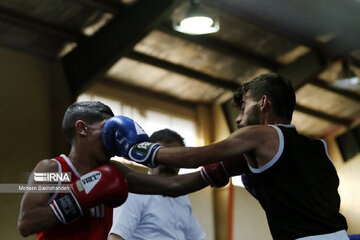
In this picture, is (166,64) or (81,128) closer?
(81,128)

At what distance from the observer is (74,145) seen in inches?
126

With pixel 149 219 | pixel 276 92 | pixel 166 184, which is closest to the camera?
pixel 276 92

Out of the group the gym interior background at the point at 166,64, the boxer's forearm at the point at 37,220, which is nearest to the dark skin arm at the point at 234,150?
the boxer's forearm at the point at 37,220

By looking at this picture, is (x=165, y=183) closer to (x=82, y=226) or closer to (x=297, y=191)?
(x=82, y=226)

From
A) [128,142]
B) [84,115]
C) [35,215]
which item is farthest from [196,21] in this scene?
[35,215]

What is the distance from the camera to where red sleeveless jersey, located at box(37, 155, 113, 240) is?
2902 mm

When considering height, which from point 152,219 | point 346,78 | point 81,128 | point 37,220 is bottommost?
point 346,78

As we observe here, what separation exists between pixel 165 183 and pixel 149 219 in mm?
857

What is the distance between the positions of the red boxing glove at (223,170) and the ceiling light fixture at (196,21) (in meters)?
3.87

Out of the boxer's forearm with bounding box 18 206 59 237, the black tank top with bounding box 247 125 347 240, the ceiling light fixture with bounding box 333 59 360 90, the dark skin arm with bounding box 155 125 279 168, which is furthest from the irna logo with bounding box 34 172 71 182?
the ceiling light fixture with bounding box 333 59 360 90

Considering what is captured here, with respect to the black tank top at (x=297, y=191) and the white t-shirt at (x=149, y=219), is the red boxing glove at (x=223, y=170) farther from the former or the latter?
the white t-shirt at (x=149, y=219)

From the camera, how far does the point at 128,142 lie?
292 cm

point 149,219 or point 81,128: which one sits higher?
point 81,128

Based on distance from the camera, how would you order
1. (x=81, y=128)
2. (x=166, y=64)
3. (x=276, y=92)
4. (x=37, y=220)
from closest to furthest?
(x=37, y=220)
(x=276, y=92)
(x=81, y=128)
(x=166, y=64)
